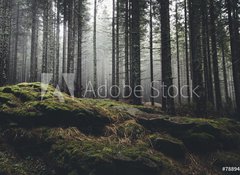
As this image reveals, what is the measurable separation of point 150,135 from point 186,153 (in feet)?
4.01

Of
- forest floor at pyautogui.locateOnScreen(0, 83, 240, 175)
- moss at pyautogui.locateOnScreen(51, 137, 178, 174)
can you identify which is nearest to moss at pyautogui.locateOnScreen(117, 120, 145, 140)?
forest floor at pyautogui.locateOnScreen(0, 83, 240, 175)

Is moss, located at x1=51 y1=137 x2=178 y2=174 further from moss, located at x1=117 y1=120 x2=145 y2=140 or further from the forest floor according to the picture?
moss, located at x1=117 y1=120 x2=145 y2=140

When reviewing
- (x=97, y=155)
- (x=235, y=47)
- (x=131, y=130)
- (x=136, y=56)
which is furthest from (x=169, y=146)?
(x=235, y=47)

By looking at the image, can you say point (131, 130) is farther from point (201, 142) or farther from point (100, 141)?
point (201, 142)

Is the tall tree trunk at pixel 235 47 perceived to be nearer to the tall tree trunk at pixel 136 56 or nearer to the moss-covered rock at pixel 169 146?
the tall tree trunk at pixel 136 56

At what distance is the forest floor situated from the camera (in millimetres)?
5004

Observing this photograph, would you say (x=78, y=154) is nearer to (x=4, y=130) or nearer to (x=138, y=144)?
(x=138, y=144)

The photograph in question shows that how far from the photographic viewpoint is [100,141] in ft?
19.8

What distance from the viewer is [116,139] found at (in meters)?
6.32

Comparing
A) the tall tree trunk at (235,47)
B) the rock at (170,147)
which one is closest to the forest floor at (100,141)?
the rock at (170,147)

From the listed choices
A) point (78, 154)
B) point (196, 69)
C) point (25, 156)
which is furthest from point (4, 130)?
point (196, 69)

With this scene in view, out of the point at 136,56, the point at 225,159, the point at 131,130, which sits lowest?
the point at 225,159

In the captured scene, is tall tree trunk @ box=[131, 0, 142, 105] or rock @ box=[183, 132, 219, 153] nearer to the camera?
rock @ box=[183, 132, 219, 153]

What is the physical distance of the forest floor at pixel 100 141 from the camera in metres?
5.00
